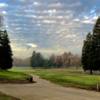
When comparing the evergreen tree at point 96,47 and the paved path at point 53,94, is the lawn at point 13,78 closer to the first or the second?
the paved path at point 53,94

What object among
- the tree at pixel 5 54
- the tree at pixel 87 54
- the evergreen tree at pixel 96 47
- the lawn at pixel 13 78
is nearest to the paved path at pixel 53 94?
the lawn at pixel 13 78

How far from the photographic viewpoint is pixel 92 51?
106 metres

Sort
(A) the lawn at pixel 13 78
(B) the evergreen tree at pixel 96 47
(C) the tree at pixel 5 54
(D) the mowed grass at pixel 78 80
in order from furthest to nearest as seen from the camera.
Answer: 1. (C) the tree at pixel 5 54
2. (B) the evergreen tree at pixel 96 47
3. (A) the lawn at pixel 13 78
4. (D) the mowed grass at pixel 78 80

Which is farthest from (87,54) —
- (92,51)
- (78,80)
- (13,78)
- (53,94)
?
(53,94)

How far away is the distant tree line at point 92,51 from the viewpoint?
102125 millimetres

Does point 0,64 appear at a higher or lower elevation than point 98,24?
lower

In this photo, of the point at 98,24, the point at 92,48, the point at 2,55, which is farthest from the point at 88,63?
the point at 2,55

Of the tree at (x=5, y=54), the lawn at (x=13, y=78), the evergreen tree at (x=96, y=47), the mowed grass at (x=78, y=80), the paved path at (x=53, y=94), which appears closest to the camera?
the paved path at (x=53, y=94)

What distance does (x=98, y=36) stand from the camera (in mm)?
102062

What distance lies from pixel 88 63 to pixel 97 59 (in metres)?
5.14

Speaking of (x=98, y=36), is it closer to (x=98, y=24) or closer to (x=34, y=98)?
(x=98, y=24)

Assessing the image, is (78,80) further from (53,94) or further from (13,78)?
(53,94)

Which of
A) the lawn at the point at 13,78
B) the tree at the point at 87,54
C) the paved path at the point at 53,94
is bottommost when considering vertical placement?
the lawn at the point at 13,78

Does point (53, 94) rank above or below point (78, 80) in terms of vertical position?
above
